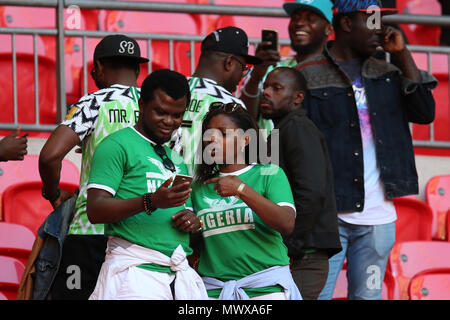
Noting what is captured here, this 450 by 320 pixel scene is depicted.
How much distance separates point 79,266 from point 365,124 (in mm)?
1960

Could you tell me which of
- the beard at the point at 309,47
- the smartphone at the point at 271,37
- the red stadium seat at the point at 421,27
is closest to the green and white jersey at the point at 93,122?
the smartphone at the point at 271,37

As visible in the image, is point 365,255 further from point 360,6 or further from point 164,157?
point 164,157

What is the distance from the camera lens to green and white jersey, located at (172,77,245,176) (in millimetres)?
4301

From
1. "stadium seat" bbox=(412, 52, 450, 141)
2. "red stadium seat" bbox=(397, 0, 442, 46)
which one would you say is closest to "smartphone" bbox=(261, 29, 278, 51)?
"stadium seat" bbox=(412, 52, 450, 141)

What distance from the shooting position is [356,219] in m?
4.99

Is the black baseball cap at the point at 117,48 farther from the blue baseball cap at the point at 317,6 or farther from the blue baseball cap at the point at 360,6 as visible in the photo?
the blue baseball cap at the point at 317,6

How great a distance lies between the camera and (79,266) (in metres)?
4.12

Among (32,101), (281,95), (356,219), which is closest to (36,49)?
(32,101)

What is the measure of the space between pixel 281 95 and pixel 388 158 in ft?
2.52

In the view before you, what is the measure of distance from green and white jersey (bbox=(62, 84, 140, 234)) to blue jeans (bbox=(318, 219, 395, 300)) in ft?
4.88

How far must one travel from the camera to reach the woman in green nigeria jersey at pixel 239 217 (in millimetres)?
3684

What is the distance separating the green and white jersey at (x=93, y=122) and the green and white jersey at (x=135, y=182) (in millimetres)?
484

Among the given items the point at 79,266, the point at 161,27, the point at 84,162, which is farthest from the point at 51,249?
the point at 161,27
